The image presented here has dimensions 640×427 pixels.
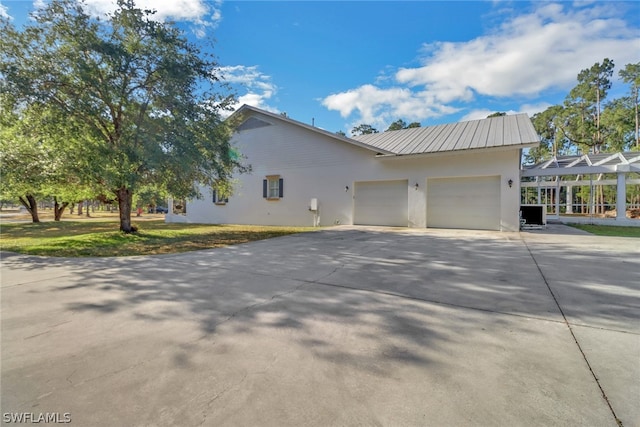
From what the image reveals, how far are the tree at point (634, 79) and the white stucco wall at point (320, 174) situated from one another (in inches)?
855

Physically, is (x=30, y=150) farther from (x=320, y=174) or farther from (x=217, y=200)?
(x=320, y=174)

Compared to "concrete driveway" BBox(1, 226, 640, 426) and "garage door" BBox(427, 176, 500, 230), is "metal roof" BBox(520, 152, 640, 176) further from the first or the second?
"concrete driveway" BBox(1, 226, 640, 426)

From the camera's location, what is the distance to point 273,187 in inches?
658

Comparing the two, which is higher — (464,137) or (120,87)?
(120,87)

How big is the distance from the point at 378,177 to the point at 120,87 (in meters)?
10.6

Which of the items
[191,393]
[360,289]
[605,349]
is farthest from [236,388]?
[605,349]

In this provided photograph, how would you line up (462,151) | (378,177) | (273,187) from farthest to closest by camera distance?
(273,187) → (378,177) → (462,151)

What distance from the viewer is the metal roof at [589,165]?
12586 mm

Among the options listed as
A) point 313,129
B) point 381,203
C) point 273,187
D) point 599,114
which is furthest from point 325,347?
point 599,114

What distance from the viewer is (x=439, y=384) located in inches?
75.7

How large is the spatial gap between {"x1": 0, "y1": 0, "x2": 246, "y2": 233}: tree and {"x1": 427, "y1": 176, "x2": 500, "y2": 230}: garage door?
965 centimetres

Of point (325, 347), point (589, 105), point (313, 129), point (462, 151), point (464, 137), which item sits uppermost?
point (589, 105)

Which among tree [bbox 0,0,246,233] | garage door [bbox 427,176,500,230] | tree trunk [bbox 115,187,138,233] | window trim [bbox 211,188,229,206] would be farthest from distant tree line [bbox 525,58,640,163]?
tree trunk [bbox 115,187,138,233]

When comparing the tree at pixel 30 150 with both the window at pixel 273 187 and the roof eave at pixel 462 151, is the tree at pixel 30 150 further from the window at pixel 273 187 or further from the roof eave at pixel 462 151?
the roof eave at pixel 462 151
